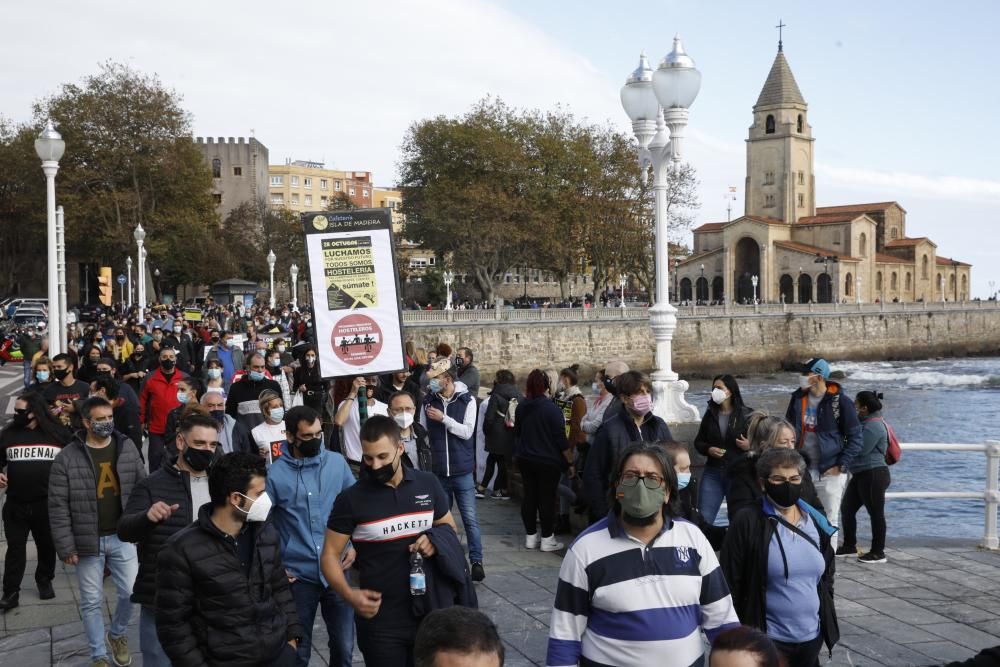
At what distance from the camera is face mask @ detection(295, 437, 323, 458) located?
16.3 ft

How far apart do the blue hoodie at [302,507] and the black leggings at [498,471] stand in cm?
598

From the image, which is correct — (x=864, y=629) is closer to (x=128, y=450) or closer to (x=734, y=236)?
(x=128, y=450)

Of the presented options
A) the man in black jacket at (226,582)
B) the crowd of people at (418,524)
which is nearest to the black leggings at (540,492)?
the crowd of people at (418,524)

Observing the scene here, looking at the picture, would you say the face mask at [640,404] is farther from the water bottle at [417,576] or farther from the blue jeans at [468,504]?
the water bottle at [417,576]

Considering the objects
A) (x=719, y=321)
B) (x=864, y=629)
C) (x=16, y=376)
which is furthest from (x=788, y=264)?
(x=864, y=629)

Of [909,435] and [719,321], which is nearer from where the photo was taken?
[909,435]

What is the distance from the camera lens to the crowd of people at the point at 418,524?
352 cm

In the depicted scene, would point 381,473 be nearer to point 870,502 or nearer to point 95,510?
point 95,510

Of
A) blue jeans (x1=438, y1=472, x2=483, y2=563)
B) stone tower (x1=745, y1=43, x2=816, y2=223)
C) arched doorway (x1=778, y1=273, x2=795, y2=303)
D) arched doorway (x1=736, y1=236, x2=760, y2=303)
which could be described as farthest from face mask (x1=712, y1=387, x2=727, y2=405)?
stone tower (x1=745, y1=43, x2=816, y2=223)

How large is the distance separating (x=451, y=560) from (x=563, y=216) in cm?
5559

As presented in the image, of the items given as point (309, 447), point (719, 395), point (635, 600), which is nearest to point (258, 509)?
point (309, 447)

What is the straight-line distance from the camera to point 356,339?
7.49 m

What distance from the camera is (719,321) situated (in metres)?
62.0

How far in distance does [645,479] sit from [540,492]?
4759 mm
